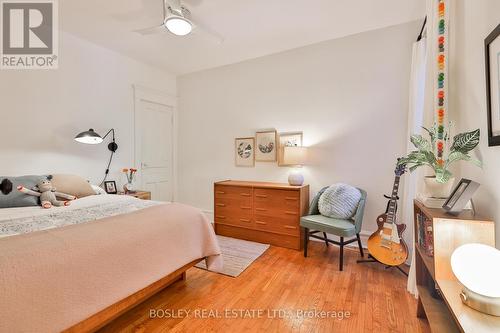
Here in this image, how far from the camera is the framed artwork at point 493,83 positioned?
1143 millimetres

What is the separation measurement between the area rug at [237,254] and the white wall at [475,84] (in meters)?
2.07

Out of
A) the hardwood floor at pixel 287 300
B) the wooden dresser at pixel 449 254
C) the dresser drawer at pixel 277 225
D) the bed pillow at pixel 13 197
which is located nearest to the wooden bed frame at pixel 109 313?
the hardwood floor at pixel 287 300

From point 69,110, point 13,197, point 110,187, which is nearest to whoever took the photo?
point 13,197

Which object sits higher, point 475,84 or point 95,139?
point 475,84

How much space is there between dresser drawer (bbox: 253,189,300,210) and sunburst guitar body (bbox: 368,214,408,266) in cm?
95

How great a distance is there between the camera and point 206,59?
12.5 feet

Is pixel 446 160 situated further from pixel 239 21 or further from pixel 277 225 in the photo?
pixel 239 21

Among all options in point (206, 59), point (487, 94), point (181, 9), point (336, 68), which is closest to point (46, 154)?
point (181, 9)

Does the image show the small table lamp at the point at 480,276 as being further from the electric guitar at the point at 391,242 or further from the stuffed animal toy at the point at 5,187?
the stuffed animal toy at the point at 5,187

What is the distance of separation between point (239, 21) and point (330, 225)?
257 cm

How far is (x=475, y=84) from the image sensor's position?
1.43 metres

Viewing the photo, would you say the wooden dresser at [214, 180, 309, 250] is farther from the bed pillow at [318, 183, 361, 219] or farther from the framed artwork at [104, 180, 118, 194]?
the framed artwork at [104, 180, 118, 194]

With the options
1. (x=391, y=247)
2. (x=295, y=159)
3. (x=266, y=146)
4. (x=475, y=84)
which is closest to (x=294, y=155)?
(x=295, y=159)

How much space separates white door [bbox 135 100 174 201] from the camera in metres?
3.91
